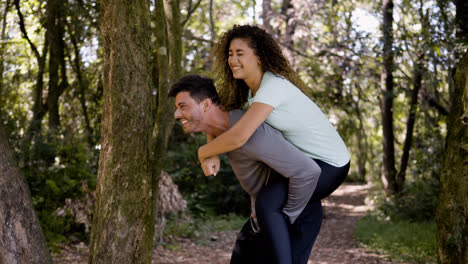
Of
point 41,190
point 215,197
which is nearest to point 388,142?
point 215,197

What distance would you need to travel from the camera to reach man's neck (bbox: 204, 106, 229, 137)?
263 cm

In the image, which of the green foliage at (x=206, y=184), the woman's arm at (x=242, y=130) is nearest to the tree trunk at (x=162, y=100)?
the woman's arm at (x=242, y=130)

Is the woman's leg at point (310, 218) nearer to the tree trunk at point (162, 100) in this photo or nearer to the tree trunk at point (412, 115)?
the tree trunk at point (162, 100)

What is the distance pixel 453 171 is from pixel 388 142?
9189 millimetres

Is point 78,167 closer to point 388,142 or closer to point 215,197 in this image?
point 215,197

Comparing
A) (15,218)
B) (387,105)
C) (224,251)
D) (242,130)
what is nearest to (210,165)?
(242,130)

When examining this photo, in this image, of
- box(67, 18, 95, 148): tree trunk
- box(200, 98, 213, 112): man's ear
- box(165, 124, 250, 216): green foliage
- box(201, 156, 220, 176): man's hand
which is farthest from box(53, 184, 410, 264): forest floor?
box(200, 98, 213, 112): man's ear

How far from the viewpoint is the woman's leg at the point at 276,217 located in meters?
2.45

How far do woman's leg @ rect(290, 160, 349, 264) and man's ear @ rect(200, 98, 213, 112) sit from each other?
2.20ft

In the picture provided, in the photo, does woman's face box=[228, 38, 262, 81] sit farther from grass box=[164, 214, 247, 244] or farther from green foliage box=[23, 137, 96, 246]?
grass box=[164, 214, 247, 244]

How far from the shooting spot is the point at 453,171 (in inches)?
132

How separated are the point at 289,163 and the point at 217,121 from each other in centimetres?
49

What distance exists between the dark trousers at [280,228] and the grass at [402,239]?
166 inches

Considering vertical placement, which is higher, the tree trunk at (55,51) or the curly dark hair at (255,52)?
the tree trunk at (55,51)
